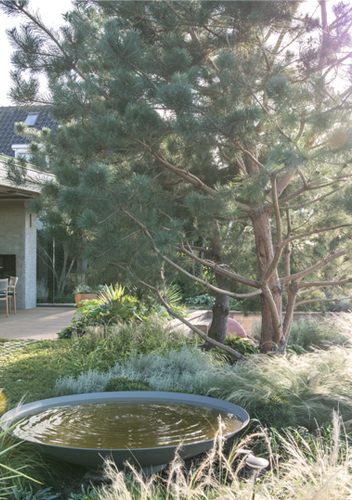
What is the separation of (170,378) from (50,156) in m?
3.44

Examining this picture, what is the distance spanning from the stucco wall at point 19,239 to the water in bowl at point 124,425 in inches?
325

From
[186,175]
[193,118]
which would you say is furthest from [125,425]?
[186,175]

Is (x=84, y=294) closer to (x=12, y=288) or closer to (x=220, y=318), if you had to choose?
(x=12, y=288)

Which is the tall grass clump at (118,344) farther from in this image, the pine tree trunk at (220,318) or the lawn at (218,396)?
the pine tree trunk at (220,318)

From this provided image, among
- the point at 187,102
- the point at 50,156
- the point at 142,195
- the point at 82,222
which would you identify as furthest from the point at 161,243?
the point at 50,156

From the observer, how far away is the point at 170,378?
3902mm

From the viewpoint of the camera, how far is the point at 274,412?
280cm

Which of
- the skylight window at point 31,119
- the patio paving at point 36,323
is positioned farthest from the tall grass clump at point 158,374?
the skylight window at point 31,119

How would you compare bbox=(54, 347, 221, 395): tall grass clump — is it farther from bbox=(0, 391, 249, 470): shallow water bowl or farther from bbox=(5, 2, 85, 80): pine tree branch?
bbox=(5, 2, 85, 80): pine tree branch

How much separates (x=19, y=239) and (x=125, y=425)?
876 centimetres

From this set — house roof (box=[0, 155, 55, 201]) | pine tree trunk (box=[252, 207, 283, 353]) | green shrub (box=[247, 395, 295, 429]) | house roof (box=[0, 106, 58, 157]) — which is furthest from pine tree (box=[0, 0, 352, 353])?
house roof (box=[0, 106, 58, 157])

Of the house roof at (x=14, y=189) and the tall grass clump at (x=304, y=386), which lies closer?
the tall grass clump at (x=304, y=386)

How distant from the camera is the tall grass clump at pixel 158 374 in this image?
369cm

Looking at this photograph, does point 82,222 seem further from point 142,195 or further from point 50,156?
point 50,156
